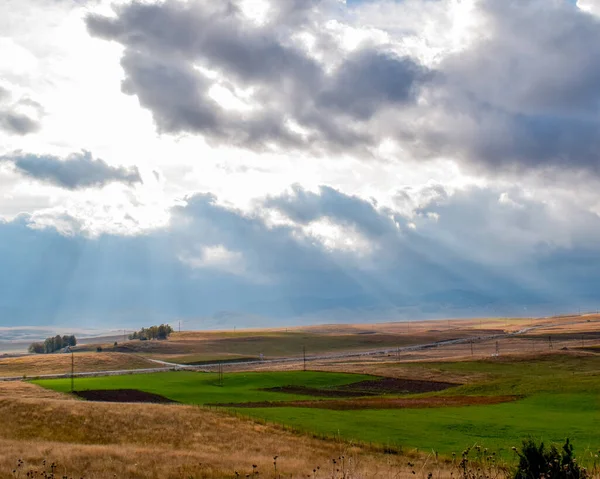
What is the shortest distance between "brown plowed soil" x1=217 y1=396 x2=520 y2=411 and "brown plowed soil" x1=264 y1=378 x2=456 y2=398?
423 inches

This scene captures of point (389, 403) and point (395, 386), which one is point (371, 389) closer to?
point (395, 386)

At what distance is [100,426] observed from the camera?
149 ft

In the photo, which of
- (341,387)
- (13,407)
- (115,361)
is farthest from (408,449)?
(115,361)

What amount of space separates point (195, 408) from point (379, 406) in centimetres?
1965

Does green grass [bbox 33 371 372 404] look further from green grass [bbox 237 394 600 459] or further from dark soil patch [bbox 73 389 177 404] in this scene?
green grass [bbox 237 394 600 459]

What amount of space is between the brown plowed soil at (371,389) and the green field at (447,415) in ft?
14.5

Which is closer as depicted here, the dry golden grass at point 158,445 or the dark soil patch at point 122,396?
the dry golden grass at point 158,445

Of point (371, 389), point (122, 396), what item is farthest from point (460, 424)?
point (122, 396)

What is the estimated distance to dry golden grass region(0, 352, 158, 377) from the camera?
138000mm

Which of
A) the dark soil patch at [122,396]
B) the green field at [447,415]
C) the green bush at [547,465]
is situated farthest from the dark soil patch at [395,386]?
the green bush at [547,465]

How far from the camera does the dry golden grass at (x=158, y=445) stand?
2764 centimetres

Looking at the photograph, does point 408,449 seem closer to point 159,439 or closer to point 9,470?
point 159,439

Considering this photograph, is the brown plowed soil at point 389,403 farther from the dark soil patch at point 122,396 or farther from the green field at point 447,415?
the dark soil patch at point 122,396

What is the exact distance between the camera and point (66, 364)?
146m
